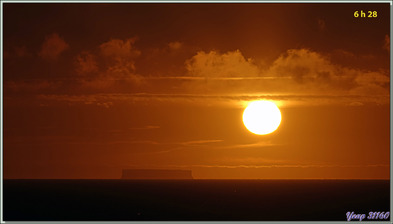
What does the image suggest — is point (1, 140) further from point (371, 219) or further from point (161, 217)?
point (161, 217)

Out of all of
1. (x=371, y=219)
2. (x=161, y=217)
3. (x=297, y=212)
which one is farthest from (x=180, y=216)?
(x=371, y=219)

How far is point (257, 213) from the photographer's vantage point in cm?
8744

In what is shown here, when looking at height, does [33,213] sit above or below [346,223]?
above

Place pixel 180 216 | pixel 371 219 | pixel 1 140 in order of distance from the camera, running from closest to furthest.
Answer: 1. pixel 1 140
2. pixel 371 219
3. pixel 180 216

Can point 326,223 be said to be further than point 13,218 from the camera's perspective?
No

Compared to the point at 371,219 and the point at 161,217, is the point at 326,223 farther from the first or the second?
the point at 161,217

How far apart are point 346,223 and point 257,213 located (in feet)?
176

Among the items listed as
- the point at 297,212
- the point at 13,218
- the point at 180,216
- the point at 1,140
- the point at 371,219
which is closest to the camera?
the point at 1,140

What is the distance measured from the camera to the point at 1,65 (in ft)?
111

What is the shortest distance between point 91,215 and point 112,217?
4863 millimetres

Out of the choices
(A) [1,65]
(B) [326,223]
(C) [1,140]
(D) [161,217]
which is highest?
(D) [161,217]

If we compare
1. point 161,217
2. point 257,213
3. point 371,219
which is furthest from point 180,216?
point 371,219

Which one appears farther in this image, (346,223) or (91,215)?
(91,215)

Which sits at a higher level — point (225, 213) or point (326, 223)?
point (225, 213)
